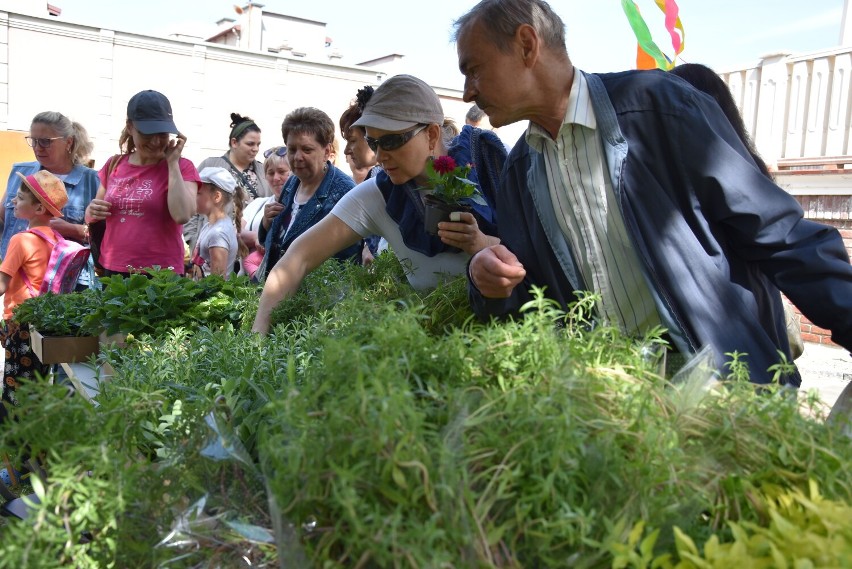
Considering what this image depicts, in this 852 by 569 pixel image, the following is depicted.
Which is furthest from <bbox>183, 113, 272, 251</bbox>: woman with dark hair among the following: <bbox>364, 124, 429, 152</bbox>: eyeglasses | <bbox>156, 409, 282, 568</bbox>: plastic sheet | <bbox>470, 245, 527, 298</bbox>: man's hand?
<bbox>156, 409, 282, 568</bbox>: plastic sheet

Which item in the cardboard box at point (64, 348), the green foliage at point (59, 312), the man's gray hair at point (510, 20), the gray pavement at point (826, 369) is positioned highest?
the man's gray hair at point (510, 20)

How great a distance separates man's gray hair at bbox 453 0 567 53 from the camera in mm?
1834

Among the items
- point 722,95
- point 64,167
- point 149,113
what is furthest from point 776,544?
point 64,167

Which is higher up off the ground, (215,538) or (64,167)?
(64,167)

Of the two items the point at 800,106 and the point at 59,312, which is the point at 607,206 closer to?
the point at 59,312

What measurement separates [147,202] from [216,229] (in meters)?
0.89

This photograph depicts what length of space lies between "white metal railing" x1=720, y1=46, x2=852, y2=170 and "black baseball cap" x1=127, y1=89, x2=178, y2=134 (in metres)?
5.90

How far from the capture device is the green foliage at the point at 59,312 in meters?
3.26

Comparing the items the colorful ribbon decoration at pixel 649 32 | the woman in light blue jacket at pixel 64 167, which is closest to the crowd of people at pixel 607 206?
the woman in light blue jacket at pixel 64 167

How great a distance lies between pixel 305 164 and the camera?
3881 mm

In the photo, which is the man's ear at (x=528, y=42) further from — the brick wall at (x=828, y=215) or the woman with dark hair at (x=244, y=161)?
the brick wall at (x=828, y=215)

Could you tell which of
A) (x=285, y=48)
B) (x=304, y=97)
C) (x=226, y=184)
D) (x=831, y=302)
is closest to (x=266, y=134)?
(x=304, y=97)

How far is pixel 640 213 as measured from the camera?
1.72 meters

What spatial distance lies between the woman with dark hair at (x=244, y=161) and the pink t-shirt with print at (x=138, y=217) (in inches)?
56.2
